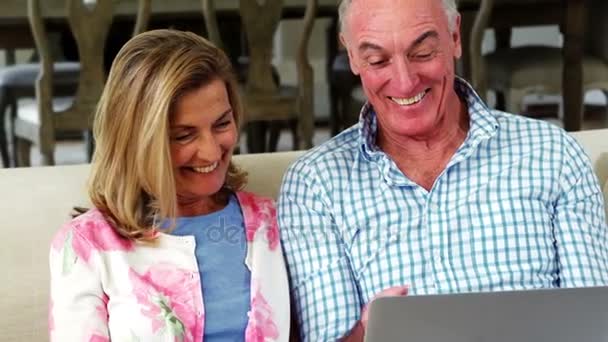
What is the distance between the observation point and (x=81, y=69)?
3.20m

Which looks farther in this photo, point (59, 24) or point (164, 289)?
point (59, 24)

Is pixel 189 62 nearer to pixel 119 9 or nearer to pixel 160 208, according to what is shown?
pixel 160 208

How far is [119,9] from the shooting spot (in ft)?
11.3

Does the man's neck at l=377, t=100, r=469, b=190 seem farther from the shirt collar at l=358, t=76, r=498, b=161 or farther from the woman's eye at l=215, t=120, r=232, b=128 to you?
the woman's eye at l=215, t=120, r=232, b=128

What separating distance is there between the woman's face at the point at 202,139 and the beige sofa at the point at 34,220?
0.79ft

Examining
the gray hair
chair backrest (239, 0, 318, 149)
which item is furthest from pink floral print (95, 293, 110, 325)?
chair backrest (239, 0, 318, 149)

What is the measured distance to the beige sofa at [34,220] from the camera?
1.54m

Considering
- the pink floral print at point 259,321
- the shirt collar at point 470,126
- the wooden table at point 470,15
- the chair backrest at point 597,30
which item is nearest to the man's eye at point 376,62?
the shirt collar at point 470,126

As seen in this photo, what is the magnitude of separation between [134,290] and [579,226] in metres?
0.65

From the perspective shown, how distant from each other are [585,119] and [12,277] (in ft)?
13.1

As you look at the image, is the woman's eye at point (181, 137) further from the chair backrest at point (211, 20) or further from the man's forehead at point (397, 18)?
the chair backrest at point (211, 20)

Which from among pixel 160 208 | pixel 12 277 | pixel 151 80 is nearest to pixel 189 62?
pixel 151 80

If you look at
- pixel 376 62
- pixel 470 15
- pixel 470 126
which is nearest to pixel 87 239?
pixel 376 62

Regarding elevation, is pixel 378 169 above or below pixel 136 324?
above
